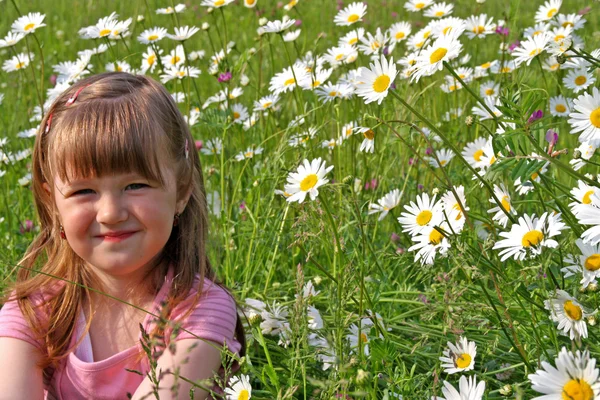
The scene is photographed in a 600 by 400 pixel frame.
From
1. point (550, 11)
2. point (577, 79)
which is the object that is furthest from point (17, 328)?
point (550, 11)

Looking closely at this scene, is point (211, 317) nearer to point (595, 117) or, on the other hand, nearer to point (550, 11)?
point (595, 117)

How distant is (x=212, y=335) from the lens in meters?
1.72

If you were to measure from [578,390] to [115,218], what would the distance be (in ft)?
2.97

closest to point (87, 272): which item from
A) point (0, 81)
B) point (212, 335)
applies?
point (212, 335)

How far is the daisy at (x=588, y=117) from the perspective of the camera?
5.13 feet

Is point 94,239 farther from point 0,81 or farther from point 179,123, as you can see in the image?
point 0,81

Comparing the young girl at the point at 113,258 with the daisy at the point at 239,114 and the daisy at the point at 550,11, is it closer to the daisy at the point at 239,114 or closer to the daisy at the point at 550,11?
the daisy at the point at 239,114

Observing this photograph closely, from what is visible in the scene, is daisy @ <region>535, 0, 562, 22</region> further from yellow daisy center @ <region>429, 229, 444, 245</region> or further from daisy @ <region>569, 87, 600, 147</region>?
yellow daisy center @ <region>429, 229, 444, 245</region>

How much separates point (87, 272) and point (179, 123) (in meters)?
0.38

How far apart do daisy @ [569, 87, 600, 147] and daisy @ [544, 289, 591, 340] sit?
314mm

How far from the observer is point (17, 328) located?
1804mm

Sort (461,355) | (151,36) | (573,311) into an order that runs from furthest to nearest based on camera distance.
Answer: (151,36) < (461,355) < (573,311)

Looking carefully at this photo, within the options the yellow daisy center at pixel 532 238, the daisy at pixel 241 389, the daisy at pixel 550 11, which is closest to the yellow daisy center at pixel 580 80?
the daisy at pixel 550 11

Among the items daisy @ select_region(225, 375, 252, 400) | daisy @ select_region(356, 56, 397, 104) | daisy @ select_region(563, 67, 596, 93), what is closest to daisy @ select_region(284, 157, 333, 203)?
daisy @ select_region(356, 56, 397, 104)
